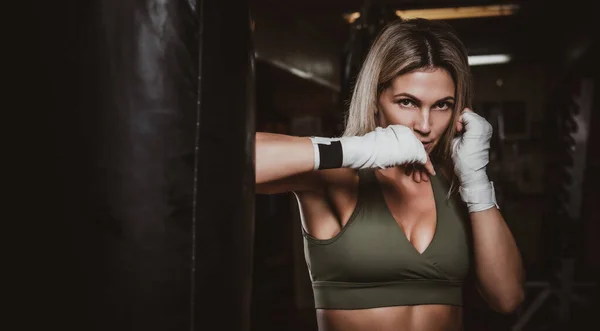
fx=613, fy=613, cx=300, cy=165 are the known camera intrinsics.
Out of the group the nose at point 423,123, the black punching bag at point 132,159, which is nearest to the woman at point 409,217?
the nose at point 423,123

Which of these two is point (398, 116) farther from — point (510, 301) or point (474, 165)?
point (510, 301)

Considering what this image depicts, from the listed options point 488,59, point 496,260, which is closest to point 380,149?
point 496,260

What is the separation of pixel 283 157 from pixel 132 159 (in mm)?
565

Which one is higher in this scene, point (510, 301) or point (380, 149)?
point (380, 149)

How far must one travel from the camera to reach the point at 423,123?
5.34 ft

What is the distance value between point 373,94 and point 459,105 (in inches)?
10.3

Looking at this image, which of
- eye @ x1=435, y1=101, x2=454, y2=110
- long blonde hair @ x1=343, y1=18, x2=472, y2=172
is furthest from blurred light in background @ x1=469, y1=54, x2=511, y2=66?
eye @ x1=435, y1=101, x2=454, y2=110

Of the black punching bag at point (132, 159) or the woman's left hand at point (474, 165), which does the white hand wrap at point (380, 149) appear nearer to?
the woman's left hand at point (474, 165)

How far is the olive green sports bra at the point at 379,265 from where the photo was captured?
161 centimetres

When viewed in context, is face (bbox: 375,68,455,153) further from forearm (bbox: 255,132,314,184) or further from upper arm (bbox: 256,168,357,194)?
forearm (bbox: 255,132,314,184)

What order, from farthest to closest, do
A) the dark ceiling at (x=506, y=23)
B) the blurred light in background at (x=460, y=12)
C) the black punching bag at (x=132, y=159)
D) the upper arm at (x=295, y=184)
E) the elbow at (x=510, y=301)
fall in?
1. the blurred light in background at (x=460, y=12)
2. the dark ceiling at (x=506, y=23)
3. the elbow at (x=510, y=301)
4. the upper arm at (x=295, y=184)
5. the black punching bag at (x=132, y=159)

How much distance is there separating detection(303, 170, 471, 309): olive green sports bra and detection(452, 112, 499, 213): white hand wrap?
0.12m

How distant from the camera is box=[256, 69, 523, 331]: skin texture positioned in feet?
5.39

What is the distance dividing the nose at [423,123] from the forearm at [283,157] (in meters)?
0.40
